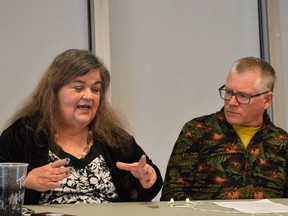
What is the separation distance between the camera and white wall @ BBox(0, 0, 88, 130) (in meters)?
3.09

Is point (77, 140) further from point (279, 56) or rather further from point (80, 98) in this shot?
point (279, 56)

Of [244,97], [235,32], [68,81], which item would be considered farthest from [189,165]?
[235,32]

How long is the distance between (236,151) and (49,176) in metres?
0.97

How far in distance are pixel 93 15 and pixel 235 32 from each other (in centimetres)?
113

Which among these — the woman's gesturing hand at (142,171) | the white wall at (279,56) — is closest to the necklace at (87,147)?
the woman's gesturing hand at (142,171)

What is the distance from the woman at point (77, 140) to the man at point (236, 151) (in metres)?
0.20

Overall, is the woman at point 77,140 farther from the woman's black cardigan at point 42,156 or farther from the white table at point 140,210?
the white table at point 140,210

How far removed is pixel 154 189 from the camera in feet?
7.01

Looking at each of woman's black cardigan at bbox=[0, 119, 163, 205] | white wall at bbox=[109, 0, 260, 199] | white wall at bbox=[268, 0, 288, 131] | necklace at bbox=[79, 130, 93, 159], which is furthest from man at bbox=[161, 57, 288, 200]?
white wall at bbox=[268, 0, 288, 131]

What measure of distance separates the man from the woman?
203mm

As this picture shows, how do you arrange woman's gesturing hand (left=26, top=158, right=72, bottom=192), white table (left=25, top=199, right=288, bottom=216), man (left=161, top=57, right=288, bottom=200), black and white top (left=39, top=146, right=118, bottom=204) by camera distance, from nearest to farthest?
white table (left=25, top=199, right=288, bottom=216)
woman's gesturing hand (left=26, top=158, right=72, bottom=192)
black and white top (left=39, top=146, right=118, bottom=204)
man (left=161, top=57, right=288, bottom=200)

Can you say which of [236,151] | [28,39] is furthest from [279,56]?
[28,39]

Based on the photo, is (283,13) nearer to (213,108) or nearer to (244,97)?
(213,108)

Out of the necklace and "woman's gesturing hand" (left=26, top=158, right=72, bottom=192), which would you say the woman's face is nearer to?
the necklace
